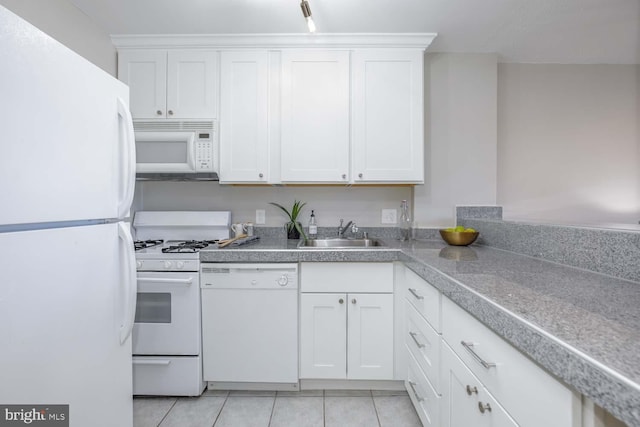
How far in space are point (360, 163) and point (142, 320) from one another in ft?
5.60

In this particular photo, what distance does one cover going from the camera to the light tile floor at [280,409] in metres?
1.60

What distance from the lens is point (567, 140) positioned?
2482 mm

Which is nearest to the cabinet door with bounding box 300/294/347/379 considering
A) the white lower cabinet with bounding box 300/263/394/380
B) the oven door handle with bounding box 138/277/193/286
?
the white lower cabinet with bounding box 300/263/394/380

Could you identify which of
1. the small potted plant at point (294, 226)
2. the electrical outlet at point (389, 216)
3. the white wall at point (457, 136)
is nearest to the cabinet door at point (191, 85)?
the small potted plant at point (294, 226)

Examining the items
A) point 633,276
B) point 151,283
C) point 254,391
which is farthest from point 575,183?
point 151,283

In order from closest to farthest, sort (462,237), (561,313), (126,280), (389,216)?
(561,313), (126,280), (462,237), (389,216)

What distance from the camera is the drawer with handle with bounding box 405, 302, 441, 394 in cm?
124

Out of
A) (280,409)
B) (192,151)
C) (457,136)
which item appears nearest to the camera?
(280,409)

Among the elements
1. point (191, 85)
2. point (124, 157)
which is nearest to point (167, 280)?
point (124, 157)

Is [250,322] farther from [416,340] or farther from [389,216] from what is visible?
[389,216]

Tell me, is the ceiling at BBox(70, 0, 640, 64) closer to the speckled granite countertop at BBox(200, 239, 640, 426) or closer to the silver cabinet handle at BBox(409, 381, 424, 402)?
the speckled granite countertop at BBox(200, 239, 640, 426)

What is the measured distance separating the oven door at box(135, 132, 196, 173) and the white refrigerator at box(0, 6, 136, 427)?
0.92 metres

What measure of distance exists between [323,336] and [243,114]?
63.4 inches

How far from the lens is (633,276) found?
3.28 ft
